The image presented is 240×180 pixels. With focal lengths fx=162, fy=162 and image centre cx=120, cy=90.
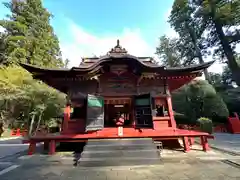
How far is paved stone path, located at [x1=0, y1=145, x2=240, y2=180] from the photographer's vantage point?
3.66 metres

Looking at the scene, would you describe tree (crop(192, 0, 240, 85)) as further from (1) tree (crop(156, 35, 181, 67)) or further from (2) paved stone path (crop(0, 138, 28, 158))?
(2) paved stone path (crop(0, 138, 28, 158))

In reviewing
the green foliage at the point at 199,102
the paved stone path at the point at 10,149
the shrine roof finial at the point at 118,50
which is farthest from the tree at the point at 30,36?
the green foliage at the point at 199,102

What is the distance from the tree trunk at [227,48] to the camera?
64.0 ft

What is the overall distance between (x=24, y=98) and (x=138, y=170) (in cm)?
1303

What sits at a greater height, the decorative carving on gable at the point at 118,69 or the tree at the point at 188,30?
the tree at the point at 188,30

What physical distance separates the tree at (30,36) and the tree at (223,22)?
21.1 m

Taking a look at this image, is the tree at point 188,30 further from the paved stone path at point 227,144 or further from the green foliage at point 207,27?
the paved stone path at point 227,144

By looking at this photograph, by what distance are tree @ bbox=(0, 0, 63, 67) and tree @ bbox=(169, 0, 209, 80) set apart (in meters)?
18.8

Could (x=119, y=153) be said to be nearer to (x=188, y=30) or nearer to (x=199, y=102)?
(x=199, y=102)

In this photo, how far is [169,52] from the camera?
2666 centimetres

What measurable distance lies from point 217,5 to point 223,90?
10.8m

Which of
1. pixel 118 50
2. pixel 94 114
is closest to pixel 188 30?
pixel 118 50

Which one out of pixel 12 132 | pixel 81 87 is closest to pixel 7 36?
pixel 12 132

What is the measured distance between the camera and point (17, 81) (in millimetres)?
14836
